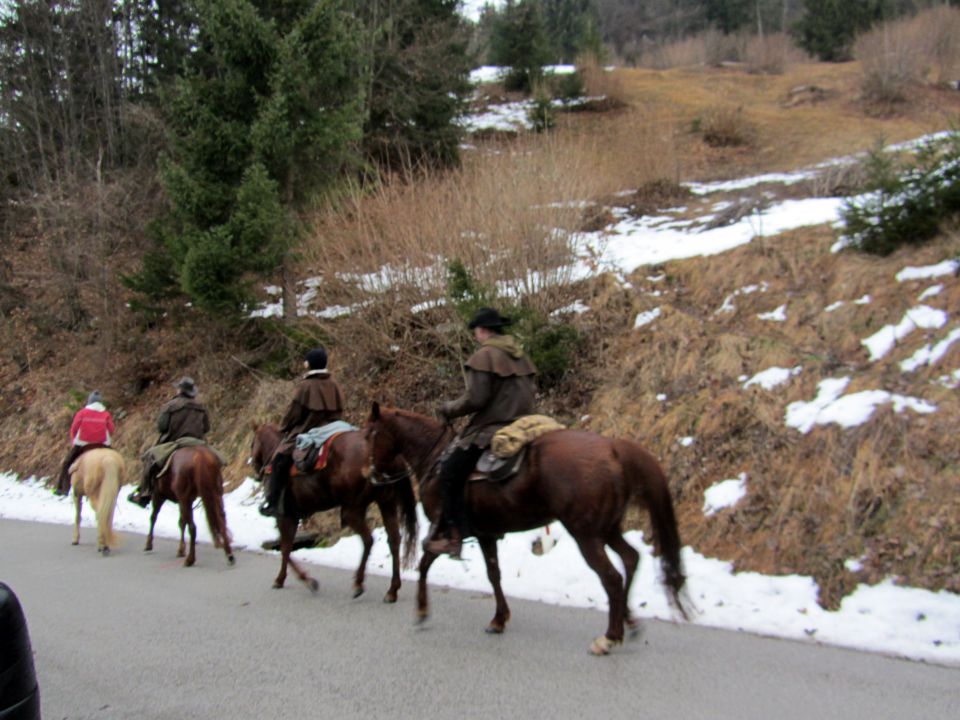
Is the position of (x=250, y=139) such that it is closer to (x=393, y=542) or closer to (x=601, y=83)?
(x=393, y=542)

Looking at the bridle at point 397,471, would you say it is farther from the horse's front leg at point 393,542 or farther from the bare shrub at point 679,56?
the bare shrub at point 679,56

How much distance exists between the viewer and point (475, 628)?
265 inches

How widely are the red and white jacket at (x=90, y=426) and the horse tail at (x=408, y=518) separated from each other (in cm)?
643

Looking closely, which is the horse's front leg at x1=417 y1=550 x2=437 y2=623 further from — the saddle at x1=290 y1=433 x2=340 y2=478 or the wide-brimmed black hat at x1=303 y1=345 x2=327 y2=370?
the wide-brimmed black hat at x1=303 y1=345 x2=327 y2=370

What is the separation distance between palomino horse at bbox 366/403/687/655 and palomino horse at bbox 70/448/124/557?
7.27 m

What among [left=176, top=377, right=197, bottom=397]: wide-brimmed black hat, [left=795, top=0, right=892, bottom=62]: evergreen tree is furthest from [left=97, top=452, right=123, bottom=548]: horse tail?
[left=795, top=0, right=892, bottom=62]: evergreen tree

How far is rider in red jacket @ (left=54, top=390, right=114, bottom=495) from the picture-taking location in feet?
39.8

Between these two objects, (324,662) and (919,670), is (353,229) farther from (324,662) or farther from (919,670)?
(919,670)

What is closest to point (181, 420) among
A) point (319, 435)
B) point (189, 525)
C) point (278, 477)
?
point (189, 525)

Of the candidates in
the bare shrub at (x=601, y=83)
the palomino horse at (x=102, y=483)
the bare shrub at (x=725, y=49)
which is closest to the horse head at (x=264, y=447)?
the palomino horse at (x=102, y=483)

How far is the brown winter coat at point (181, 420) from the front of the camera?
1119cm

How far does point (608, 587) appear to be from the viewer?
5.75 meters

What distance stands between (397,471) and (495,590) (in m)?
1.67

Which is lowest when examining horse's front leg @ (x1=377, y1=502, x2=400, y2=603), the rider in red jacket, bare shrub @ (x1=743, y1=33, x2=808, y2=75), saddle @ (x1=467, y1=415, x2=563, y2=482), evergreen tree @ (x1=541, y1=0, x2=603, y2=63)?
horse's front leg @ (x1=377, y1=502, x2=400, y2=603)
